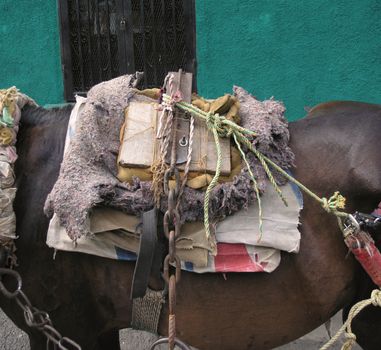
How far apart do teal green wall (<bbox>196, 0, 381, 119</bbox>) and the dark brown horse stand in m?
2.39

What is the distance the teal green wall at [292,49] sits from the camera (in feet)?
12.6

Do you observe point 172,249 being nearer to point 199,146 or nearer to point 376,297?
point 199,146

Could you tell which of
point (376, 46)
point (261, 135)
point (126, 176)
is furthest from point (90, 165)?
point (376, 46)

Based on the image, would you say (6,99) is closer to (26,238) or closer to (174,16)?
(26,238)

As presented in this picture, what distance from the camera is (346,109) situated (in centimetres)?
173

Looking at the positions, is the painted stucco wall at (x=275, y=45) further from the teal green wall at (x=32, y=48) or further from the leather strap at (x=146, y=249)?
the leather strap at (x=146, y=249)

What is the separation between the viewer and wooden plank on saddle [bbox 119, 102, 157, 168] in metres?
1.44

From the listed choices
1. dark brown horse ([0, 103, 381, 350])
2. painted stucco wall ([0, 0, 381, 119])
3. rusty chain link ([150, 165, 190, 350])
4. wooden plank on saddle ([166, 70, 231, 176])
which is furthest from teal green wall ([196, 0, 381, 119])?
rusty chain link ([150, 165, 190, 350])

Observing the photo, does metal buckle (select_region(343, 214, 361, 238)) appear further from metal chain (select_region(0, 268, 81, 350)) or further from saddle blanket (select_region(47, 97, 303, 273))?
metal chain (select_region(0, 268, 81, 350))

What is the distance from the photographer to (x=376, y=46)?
385 cm

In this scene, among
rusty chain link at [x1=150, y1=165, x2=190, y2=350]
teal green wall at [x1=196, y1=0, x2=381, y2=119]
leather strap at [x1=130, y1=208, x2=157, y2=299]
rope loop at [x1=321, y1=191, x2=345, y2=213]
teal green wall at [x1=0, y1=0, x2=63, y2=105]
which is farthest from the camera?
teal green wall at [x1=0, y1=0, x2=63, y2=105]

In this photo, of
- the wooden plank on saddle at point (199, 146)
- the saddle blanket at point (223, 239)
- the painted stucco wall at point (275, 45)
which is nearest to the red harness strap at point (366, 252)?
the saddle blanket at point (223, 239)

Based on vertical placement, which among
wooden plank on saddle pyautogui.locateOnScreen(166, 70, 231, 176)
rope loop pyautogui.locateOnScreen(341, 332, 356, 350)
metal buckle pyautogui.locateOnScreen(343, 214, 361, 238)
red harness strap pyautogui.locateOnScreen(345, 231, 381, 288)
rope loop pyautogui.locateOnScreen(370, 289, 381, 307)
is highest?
wooden plank on saddle pyautogui.locateOnScreen(166, 70, 231, 176)

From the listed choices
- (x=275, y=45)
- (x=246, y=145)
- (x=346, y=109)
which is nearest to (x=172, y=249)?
(x=246, y=145)
